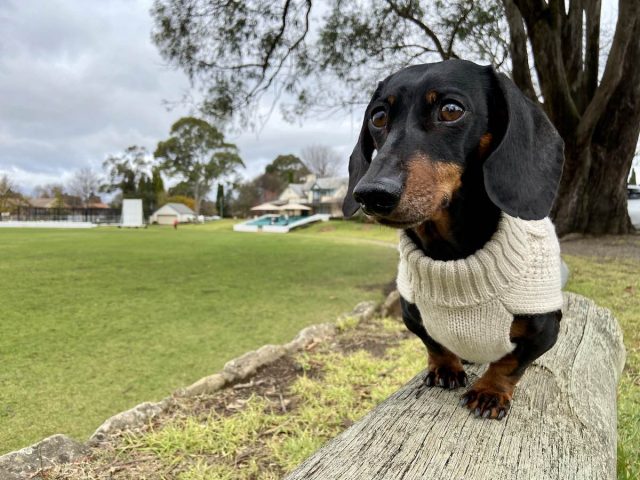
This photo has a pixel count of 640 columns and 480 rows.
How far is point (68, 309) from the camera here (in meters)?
3.16

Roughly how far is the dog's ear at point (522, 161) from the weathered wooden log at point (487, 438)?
20.7 inches

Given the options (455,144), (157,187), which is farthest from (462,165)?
(157,187)

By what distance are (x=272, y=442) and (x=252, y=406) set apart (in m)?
0.36

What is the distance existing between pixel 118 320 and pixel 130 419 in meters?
1.56

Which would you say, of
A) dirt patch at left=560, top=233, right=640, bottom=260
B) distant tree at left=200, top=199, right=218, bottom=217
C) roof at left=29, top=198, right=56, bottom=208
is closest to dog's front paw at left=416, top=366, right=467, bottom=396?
dirt patch at left=560, top=233, right=640, bottom=260

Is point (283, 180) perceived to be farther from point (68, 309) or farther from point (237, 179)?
point (68, 309)

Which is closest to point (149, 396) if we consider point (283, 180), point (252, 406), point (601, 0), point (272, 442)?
point (252, 406)

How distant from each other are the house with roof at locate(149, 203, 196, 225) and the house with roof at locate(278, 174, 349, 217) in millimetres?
8732

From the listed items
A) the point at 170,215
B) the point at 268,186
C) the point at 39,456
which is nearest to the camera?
the point at 39,456

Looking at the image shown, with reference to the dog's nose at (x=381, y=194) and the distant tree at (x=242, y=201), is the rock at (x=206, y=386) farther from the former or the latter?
the distant tree at (x=242, y=201)

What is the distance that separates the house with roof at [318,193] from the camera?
32.8m

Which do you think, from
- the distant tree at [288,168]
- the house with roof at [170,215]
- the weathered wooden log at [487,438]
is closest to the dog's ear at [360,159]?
the weathered wooden log at [487,438]

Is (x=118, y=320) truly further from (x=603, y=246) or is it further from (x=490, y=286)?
(x=603, y=246)

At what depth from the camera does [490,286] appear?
105 cm
